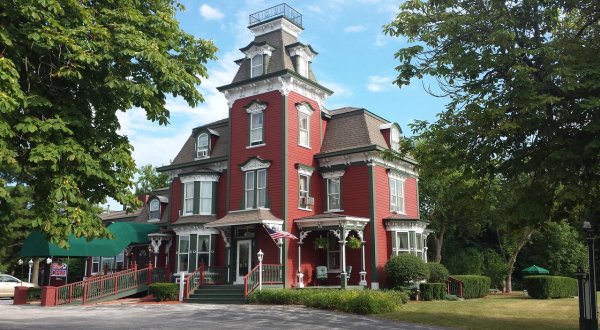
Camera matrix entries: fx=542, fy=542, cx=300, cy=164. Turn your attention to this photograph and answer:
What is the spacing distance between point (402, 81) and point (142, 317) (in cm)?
1116

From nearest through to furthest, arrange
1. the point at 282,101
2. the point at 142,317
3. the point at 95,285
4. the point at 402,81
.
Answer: the point at 402,81 → the point at 142,317 → the point at 95,285 → the point at 282,101

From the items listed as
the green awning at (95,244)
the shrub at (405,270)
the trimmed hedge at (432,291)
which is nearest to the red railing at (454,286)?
the trimmed hedge at (432,291)

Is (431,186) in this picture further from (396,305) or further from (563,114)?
(563,114)

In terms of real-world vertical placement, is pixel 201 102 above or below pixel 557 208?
above

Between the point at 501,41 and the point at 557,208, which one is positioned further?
the point at 557,208

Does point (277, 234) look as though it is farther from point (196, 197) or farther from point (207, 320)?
point (207, 320)

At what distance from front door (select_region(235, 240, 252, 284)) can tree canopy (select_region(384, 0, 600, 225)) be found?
47.4ft

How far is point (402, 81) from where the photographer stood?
53.3 feet

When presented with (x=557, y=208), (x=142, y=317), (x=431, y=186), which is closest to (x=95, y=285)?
(x=142, y=317)

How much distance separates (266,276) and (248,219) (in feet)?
9.59

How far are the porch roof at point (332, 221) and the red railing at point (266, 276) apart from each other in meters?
2.47

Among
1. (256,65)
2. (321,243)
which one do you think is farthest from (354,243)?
(256,65)

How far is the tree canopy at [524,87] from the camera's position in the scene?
1347 centimetres

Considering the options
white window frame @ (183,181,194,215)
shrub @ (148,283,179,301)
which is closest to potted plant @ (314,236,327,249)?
shrub @ (148,283,179,301)
